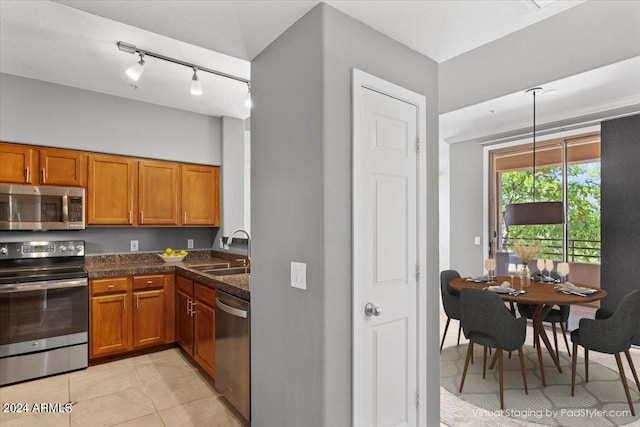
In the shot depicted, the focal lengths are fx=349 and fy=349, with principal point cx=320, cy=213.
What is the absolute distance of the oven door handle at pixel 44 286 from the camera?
114 inches

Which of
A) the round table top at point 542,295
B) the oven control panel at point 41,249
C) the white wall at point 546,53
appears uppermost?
the white wall at point 546,53

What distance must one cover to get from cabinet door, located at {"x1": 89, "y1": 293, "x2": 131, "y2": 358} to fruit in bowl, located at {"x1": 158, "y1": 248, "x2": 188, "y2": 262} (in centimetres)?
68

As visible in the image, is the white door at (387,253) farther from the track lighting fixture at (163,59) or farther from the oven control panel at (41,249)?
the oven control panel at (41,249)

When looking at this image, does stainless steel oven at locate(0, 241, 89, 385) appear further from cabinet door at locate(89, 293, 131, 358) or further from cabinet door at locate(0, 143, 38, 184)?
cabinet door at locate(0, 143, 38, 184)

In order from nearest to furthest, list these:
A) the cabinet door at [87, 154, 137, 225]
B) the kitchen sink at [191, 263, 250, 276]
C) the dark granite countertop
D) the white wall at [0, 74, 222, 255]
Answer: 1. the dark granite countertop
2. the white wall at [0, 74, 222, 255]
3. the kitchen sink at [191, 263, 250, 276]
4. the cabinet door at [87, 154, 137, 225]

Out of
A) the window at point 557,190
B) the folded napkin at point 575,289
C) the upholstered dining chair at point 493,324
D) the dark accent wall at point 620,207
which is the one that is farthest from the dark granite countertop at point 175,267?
the dark accent wall at point 620,207

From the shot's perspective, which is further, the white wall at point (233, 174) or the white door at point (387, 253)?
the white wall at point (233, 174)

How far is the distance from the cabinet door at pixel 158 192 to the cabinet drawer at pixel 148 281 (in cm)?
68

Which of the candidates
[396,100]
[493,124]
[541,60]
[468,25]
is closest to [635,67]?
[541,60]

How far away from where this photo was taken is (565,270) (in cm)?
346

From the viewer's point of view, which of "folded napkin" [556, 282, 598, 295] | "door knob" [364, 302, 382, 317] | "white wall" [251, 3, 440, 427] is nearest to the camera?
"white wall" [251, 3, 440, 427]

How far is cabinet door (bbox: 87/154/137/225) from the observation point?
3.58 metres

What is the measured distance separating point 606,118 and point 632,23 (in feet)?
5.49

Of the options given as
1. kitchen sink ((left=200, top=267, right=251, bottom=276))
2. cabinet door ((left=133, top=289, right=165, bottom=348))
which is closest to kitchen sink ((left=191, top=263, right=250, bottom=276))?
kitchen sink ((left=200, top=267, right=251, bottom=276))
